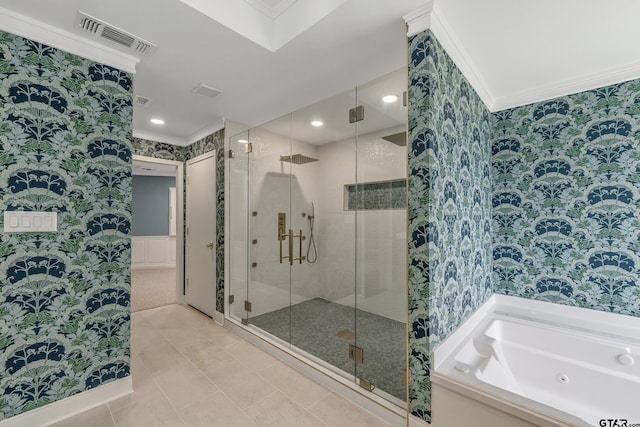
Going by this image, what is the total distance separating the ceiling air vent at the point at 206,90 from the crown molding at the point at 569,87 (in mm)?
2733

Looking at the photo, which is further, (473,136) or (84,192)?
(473,136)

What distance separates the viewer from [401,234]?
2162mm

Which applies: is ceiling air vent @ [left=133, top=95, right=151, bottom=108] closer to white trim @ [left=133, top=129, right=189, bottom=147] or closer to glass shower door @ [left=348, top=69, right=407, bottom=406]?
white trim @ [left=133, top=129, right=189, bottom=147]

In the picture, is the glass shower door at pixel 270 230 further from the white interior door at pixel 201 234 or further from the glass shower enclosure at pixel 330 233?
the white interior door at pixel 201 234

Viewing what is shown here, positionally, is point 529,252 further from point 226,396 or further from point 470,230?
point 226,396

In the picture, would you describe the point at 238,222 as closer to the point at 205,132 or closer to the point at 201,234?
the point at 201,234

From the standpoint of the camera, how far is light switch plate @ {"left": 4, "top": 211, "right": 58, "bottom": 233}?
1616mm

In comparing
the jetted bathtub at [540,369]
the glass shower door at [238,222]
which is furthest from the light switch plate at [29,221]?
the jetted bathtub at [540,369]

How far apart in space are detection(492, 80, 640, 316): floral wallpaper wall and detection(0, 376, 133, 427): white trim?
336 centimetres

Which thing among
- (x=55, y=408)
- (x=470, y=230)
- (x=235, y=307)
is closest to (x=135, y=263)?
(x=235, y=307)

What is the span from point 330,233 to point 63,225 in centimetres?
205

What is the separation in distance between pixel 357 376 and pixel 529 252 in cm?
194

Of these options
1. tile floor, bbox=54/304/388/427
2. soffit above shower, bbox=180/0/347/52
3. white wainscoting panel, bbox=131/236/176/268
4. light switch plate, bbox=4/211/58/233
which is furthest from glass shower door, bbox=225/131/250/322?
white wainscoting panel, bbox=131/236/176/268

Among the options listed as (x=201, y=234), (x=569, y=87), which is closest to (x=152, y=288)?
(x=201, y=234)
